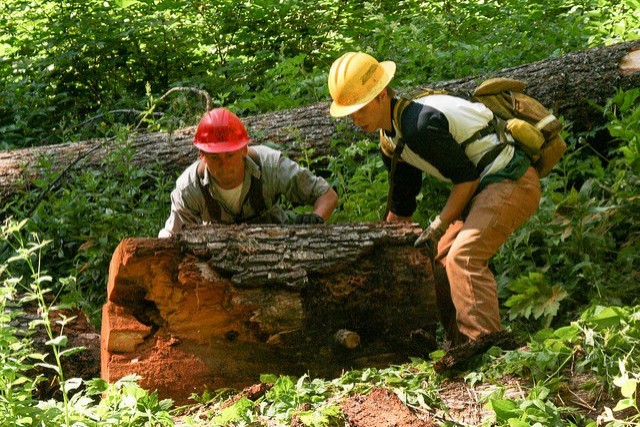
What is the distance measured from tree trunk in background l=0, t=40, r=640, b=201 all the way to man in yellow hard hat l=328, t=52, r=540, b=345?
2027mm

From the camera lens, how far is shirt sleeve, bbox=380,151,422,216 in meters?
5.38

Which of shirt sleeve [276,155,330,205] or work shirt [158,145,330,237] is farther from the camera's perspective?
shirt sleeve [276,155,330,205]

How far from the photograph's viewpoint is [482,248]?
477 cm

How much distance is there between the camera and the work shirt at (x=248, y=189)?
5.65 metres

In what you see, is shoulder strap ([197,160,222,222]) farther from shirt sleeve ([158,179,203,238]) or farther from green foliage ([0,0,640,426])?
green foliage ([0,0,640,426])

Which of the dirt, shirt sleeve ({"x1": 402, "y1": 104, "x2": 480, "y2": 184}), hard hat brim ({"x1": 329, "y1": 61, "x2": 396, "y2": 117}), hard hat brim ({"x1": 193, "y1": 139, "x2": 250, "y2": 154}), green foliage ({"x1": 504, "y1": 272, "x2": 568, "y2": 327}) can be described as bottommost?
green foliage ({"x1": 504, "y1": 272, "x2": 568, "y2": 327})

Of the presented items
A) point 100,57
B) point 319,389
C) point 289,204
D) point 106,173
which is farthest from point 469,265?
point 100,57

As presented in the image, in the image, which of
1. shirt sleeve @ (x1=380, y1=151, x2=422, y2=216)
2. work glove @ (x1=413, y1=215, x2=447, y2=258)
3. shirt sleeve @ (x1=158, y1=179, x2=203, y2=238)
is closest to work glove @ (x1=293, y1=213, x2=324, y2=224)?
shirt sleeve @ (x1=380, y1=151, x2=422, y2=216)

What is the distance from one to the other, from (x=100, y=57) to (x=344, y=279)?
22.1 feet

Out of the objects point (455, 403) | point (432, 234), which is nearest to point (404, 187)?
point (432, 234)

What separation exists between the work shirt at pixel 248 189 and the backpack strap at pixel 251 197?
0.04 feet

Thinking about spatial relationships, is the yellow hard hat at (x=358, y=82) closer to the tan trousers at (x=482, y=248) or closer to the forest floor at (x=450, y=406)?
the tan trousers at (x=482, y=248)

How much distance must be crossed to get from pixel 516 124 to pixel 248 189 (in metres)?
1.72

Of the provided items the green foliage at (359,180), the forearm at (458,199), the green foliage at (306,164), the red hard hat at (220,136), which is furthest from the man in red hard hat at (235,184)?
the forearm at (458,199)
